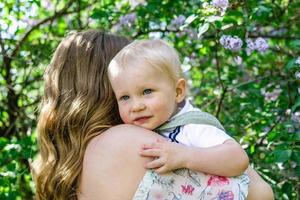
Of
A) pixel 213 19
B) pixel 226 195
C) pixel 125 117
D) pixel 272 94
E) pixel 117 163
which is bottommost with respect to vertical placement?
pixel 272 94

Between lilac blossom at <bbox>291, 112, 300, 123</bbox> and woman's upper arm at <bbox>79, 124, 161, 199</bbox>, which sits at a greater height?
woman's upper arm at <bbox>79, 124, 161, 199</bbox>

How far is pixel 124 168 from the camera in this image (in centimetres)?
202

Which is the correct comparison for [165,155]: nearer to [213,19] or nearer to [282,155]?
[282,155]

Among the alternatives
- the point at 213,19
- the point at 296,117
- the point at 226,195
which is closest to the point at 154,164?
the point at 226,195

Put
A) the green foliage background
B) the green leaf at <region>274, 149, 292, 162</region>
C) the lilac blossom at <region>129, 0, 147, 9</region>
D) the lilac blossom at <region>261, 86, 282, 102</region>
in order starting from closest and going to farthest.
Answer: the green leaf at <region>274, 149, 292, 162</region>
the green foliage background
the lilac blossom at <region>261, 86, 282, 102</region>
the lilac blossom at <region>129, 0, 147, 9</region>

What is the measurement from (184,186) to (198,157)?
0.12 m

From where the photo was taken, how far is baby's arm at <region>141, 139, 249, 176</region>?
1942 mm

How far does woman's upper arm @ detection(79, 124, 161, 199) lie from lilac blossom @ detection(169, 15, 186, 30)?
1938mm

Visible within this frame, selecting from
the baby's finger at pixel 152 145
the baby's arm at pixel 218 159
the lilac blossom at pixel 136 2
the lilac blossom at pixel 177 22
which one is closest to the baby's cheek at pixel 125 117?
the baby's finger at pixel 152 145

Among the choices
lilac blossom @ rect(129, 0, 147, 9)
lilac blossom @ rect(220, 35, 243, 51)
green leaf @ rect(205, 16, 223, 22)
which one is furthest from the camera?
lilac blossom @ rect(129, 0, 147, 9)

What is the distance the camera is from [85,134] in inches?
84.9

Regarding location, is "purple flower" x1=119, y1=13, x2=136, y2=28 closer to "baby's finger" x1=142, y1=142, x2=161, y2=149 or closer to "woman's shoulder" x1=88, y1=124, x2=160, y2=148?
"woman's shoulder" x1=88, y1=124, x2=160, y2=148

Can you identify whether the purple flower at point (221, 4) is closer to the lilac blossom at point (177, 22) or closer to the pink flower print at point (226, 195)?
the lilac blossom at point (177, 22)

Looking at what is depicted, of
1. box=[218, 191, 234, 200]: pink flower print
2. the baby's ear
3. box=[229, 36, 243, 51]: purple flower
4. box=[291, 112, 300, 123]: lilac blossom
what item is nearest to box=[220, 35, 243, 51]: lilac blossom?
box=[229, 36, 243, 51]: purple flower
